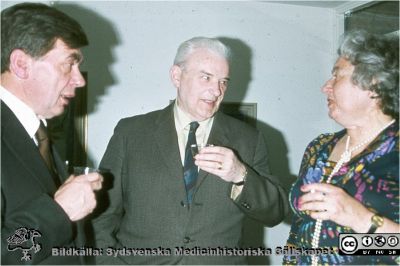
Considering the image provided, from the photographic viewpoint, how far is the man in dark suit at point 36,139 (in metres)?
1.04

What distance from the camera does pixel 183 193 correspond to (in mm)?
1593

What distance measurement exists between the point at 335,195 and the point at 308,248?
0.31m

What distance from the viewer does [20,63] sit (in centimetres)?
116

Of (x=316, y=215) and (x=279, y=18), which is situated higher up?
(x=279, y=18)

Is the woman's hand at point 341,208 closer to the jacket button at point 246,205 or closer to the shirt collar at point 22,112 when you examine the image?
the jacket button at point 246,205

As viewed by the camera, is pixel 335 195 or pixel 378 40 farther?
pixel 378 40

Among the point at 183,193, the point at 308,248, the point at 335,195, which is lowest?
the point at 308,248

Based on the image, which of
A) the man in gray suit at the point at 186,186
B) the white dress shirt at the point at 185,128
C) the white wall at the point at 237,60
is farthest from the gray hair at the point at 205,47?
the white wall at the point at 237,60

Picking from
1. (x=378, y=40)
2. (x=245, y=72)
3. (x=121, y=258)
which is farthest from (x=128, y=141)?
(x=245, y=72)

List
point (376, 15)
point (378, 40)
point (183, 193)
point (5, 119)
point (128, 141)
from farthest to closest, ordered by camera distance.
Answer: point (376, 15)
point (128, 141)
point (183, 193)
point (378, 40)
point (5, 119)

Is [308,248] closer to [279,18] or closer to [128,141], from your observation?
[128,141]

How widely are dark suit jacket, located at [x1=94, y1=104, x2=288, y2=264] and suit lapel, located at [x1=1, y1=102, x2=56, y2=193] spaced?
534 mm

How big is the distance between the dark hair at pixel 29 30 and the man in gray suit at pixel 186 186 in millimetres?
637

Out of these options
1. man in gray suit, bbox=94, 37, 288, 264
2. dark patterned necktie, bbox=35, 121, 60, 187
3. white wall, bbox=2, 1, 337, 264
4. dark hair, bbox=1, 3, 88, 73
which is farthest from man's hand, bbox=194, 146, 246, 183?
white wall, bbox=2, 1, 337, 264
